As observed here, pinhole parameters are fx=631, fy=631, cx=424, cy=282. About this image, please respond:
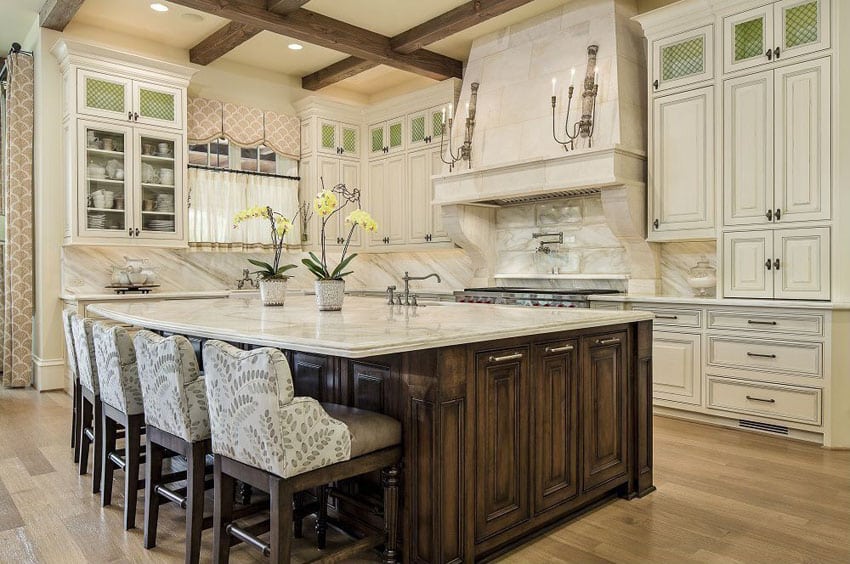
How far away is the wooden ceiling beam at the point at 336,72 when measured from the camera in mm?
6336

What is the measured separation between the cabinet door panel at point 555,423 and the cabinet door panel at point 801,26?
270 centimetres

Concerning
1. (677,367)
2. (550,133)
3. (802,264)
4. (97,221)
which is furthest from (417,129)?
(802,264)

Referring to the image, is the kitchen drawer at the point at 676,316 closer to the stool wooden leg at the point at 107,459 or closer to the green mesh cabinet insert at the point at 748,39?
the green mesh cabinet insert at the point at 748,39

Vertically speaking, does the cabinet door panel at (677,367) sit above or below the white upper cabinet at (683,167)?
below

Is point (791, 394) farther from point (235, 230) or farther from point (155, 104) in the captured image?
point (155, 104)

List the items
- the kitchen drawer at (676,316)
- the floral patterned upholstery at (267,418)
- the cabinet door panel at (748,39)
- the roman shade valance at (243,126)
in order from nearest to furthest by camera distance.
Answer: the floral patterned upholstery at (267,418) → the cabinet door panel at (748,39) → the kitchen drawer at (676,316) → the roman shade valance at (243,126)

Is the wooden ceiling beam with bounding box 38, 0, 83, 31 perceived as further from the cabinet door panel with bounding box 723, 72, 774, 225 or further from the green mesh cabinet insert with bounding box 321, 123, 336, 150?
the cabinet door panel with bounding box 723, 72, 774, 225

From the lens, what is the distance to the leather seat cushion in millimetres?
2096

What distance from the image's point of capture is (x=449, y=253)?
6855 mm

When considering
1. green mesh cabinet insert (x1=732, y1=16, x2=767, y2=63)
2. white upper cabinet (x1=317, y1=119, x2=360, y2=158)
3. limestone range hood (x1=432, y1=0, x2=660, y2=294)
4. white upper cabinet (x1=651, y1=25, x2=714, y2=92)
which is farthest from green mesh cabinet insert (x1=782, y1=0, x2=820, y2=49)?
white upper cabinet (x1=317, y1=119, x2=360, y2=158)

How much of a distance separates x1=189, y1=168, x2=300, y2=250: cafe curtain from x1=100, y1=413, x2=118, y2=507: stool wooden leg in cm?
353

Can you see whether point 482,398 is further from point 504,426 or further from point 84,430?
point 84,430

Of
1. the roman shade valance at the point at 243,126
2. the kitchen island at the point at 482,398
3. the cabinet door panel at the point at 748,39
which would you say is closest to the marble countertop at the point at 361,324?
the kitchen island at the point at 482,398

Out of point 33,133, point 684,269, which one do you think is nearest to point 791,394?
point 684,269
